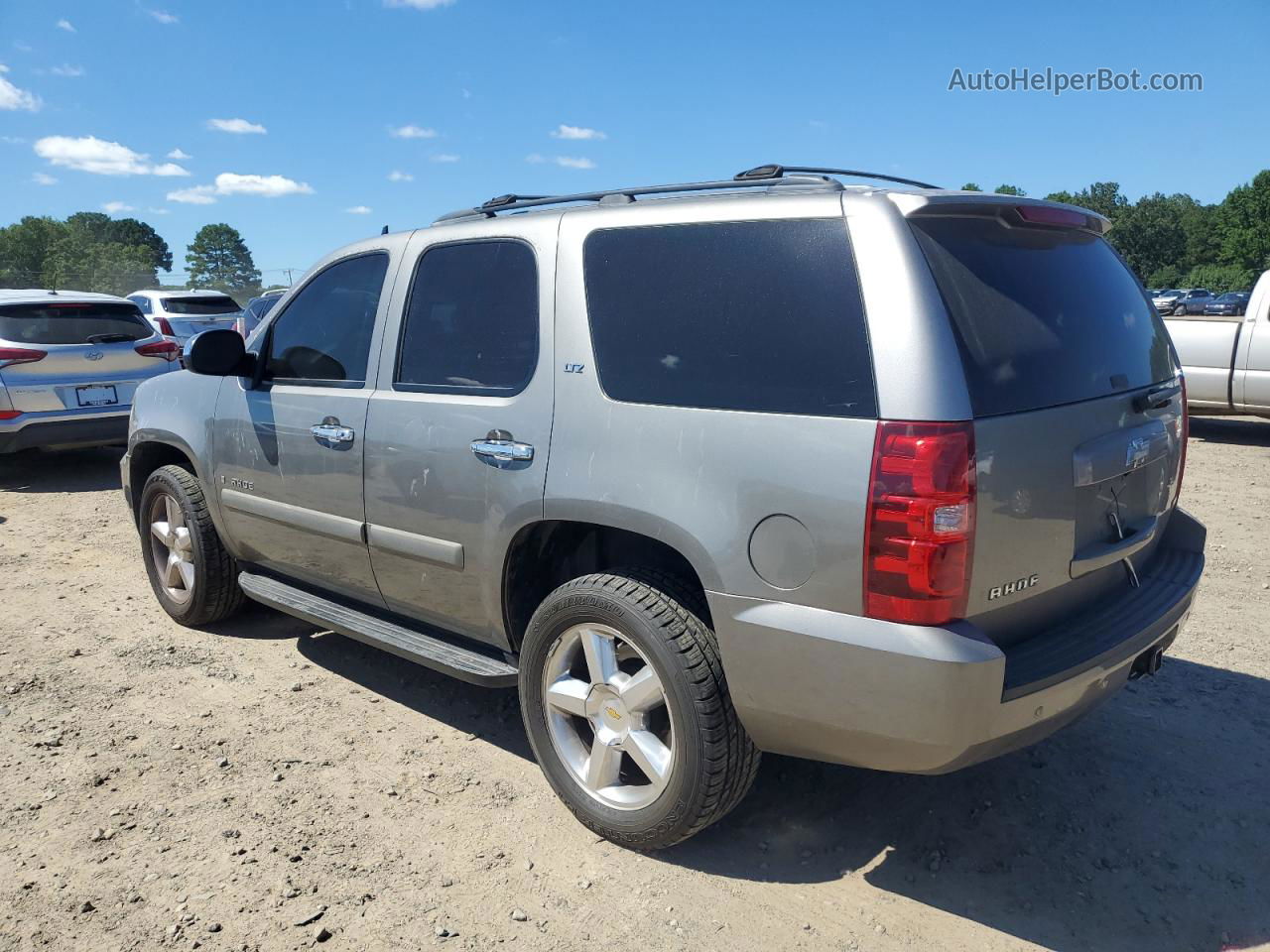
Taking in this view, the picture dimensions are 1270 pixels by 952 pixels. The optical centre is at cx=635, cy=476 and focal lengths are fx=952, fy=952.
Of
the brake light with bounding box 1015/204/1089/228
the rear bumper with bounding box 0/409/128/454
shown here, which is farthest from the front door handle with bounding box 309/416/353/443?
the rear bumper with bounding box 0/409/128/454

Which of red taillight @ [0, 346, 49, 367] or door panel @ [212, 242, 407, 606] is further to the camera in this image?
red taillight @ [0, 346, 49, 367]

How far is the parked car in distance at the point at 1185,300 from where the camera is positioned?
48216 millimetres

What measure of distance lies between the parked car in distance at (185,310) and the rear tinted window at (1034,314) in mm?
15557

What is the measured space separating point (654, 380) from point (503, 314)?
770mm

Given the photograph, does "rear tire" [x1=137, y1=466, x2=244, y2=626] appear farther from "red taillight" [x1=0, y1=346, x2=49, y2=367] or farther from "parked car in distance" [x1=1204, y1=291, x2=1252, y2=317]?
"parked car in distance" [x1=1204, y1=291, x2=1252, y2=317]

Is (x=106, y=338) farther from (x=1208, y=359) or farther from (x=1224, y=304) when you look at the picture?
(x=1224, y=304)

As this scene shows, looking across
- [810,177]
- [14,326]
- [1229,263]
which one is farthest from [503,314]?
[1229,263]

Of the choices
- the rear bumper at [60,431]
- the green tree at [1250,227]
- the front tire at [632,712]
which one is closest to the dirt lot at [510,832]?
the front tire at [632,712]

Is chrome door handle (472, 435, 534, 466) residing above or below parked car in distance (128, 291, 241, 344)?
below

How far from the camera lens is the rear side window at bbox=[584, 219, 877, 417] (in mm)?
2455

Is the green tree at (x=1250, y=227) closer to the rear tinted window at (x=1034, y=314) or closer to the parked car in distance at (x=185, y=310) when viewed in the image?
the parked car in distance at (x=185, y=310)

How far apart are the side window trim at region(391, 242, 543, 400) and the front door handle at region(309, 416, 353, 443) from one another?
283 millimetres

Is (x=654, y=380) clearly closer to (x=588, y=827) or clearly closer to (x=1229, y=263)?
(x=588, y=827)

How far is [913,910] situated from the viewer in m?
2.69
